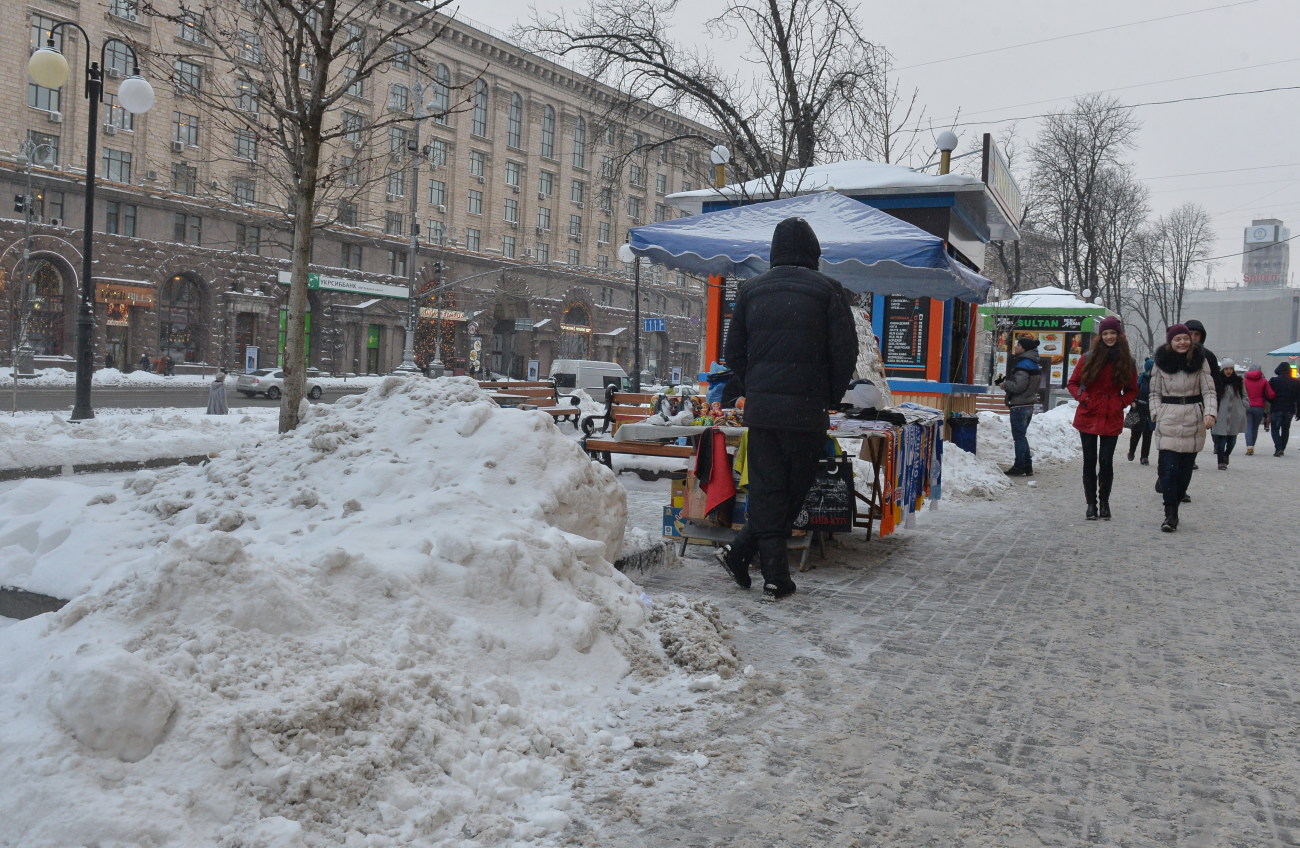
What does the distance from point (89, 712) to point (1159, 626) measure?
202 inches

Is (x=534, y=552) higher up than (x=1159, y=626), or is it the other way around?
(x=534, y=552)

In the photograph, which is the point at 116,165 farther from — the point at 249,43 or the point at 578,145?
the point at 249,43

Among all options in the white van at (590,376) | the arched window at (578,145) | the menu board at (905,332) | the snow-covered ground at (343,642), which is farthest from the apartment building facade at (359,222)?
the snow-covered ground at (343,642)

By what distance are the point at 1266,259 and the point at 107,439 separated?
517ft

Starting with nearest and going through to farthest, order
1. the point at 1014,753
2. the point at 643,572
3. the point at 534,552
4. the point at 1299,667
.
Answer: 1. the point at 1014,753
2. the point at 534,552
3. the point at 1299,667
4. the point at 643,572

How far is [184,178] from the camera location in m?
42.1

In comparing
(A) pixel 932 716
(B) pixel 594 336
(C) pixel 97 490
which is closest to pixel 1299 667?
(A) pixel 932 716

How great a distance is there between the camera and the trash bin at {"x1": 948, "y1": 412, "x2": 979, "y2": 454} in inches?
576

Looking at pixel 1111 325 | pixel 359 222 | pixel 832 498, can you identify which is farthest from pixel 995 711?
pixel 359 222

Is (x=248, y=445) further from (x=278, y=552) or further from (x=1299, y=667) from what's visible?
(x=1299, y=667)

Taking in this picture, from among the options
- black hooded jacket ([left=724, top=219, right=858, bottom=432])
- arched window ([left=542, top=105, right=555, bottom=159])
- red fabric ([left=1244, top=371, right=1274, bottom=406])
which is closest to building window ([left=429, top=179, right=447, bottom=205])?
arched window ([left=542, top=105, right=555, bottom=159])

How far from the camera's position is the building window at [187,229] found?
4200cm

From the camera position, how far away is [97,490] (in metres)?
5.07

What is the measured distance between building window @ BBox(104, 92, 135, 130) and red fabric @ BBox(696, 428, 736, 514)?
4153cm
